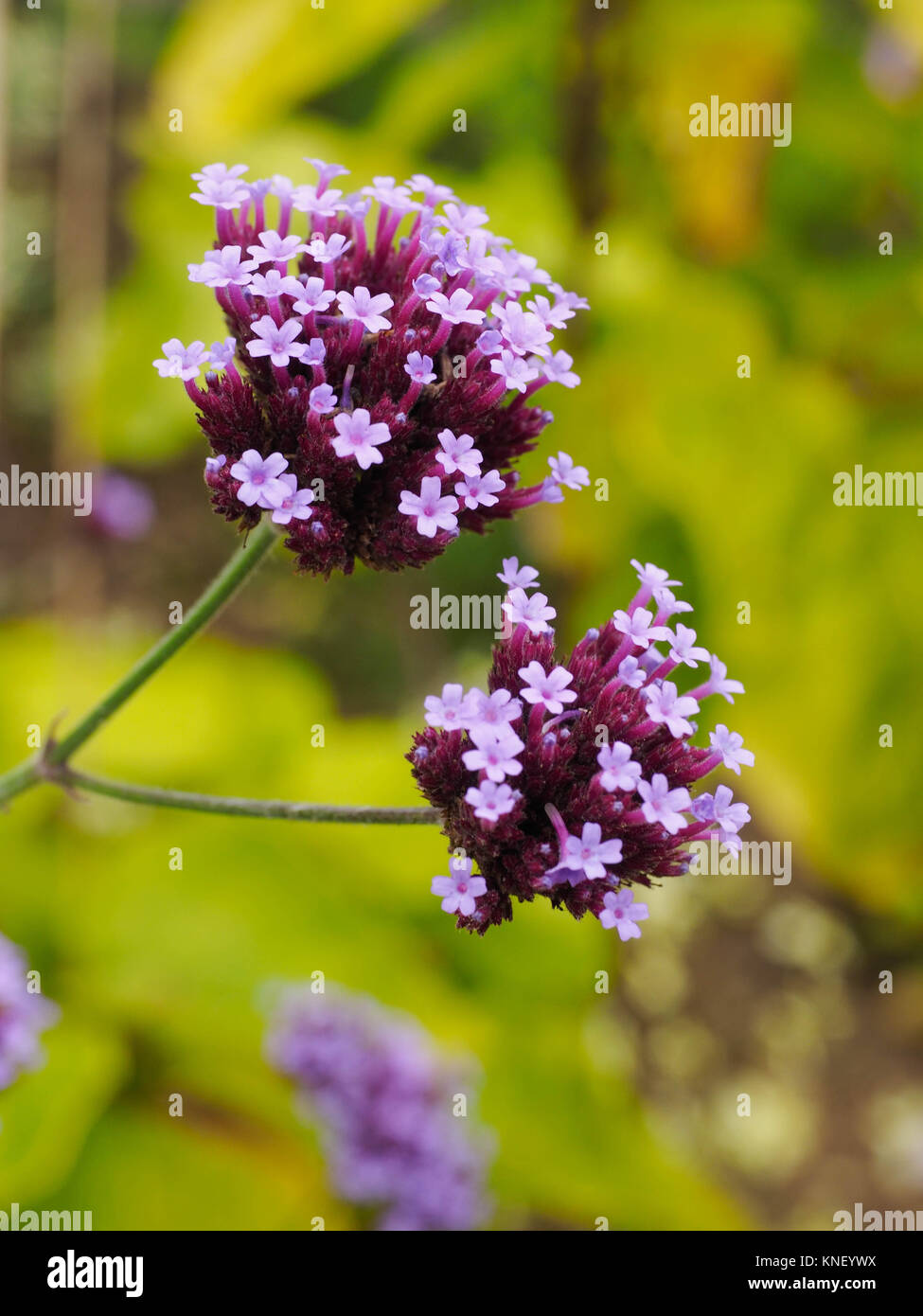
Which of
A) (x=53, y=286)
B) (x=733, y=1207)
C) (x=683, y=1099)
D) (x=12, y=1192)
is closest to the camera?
(x=12, y=1192)

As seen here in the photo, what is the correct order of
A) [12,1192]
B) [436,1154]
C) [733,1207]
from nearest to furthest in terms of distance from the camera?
[12,1192]
[436,1154]
[733,1207]

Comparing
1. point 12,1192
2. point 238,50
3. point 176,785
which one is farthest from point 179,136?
point 12,1192

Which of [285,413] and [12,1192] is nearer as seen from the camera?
[285,413]

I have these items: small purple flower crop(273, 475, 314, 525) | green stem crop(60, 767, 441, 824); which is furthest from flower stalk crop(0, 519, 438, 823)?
small purple flower crop(273, 475, 314, 525)

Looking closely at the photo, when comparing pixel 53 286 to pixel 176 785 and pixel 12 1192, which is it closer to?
pixel 176 785

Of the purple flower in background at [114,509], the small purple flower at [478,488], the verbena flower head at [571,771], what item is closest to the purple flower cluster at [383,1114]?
the purple flower in background at [114,509]

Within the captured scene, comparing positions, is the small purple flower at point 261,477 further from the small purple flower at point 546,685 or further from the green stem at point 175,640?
the small purple flower at point 546,685

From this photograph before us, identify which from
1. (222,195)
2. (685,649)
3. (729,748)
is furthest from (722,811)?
(222,195)
